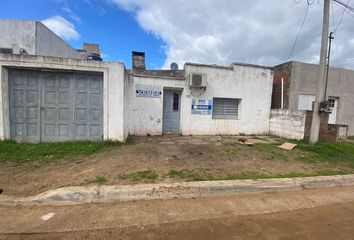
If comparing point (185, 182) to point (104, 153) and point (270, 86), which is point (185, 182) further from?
point (270, 86)

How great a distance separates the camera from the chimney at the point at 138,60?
37.7ft

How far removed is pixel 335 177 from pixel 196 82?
5.86 metres

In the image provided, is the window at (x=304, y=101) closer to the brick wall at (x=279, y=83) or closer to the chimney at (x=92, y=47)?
the brick wall at (x=279, y=83)

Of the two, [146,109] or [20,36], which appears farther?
[146,109]

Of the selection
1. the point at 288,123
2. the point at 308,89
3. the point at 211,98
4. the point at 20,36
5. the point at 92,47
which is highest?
the point at 92,47

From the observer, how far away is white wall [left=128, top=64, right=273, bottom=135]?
27.9 feet

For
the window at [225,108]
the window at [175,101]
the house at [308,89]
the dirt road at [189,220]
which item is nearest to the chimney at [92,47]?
the window at [175,101]

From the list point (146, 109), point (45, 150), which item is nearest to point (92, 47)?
point (146, 109)

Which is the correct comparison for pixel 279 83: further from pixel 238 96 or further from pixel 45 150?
pixel 45 150

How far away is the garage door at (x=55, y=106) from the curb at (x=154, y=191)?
3514 mm

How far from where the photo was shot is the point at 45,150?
18.9 feet

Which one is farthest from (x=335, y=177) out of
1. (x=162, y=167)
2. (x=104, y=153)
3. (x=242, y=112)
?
(x=104, y=153)

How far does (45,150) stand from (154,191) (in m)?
4.14

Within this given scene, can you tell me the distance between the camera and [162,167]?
467cm
